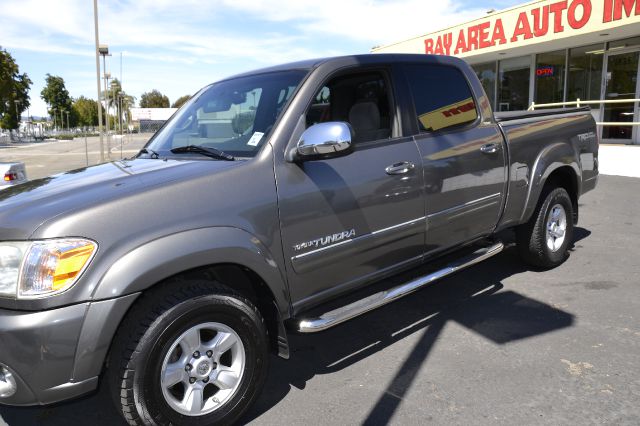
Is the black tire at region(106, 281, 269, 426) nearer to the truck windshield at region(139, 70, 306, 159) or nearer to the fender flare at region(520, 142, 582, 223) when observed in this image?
the truck windshield at region(139, 70, 306, 159)

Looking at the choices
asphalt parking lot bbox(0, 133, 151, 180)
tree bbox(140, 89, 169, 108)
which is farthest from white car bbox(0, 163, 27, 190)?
tree bbox(140, 89, 169, 108)

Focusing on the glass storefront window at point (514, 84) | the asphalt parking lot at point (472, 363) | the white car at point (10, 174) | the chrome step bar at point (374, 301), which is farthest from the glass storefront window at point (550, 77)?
the white car at point (10, 174)

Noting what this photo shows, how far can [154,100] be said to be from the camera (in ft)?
410

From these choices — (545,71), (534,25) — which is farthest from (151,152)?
(545,71)

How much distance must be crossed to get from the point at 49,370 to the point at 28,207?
768 millimetres

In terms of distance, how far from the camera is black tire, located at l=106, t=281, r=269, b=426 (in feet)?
7.45

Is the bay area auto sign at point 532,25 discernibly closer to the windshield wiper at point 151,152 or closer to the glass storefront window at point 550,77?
the glass storefront window at point 550,77

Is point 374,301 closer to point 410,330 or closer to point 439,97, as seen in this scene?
point 410,330

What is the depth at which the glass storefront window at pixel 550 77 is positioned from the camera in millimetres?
17172

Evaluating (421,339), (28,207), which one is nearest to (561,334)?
(421,339)

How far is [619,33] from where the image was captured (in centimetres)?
1429

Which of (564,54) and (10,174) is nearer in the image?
(10,174)

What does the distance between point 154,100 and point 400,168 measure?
131m

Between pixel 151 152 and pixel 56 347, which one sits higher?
pixel 151 152
